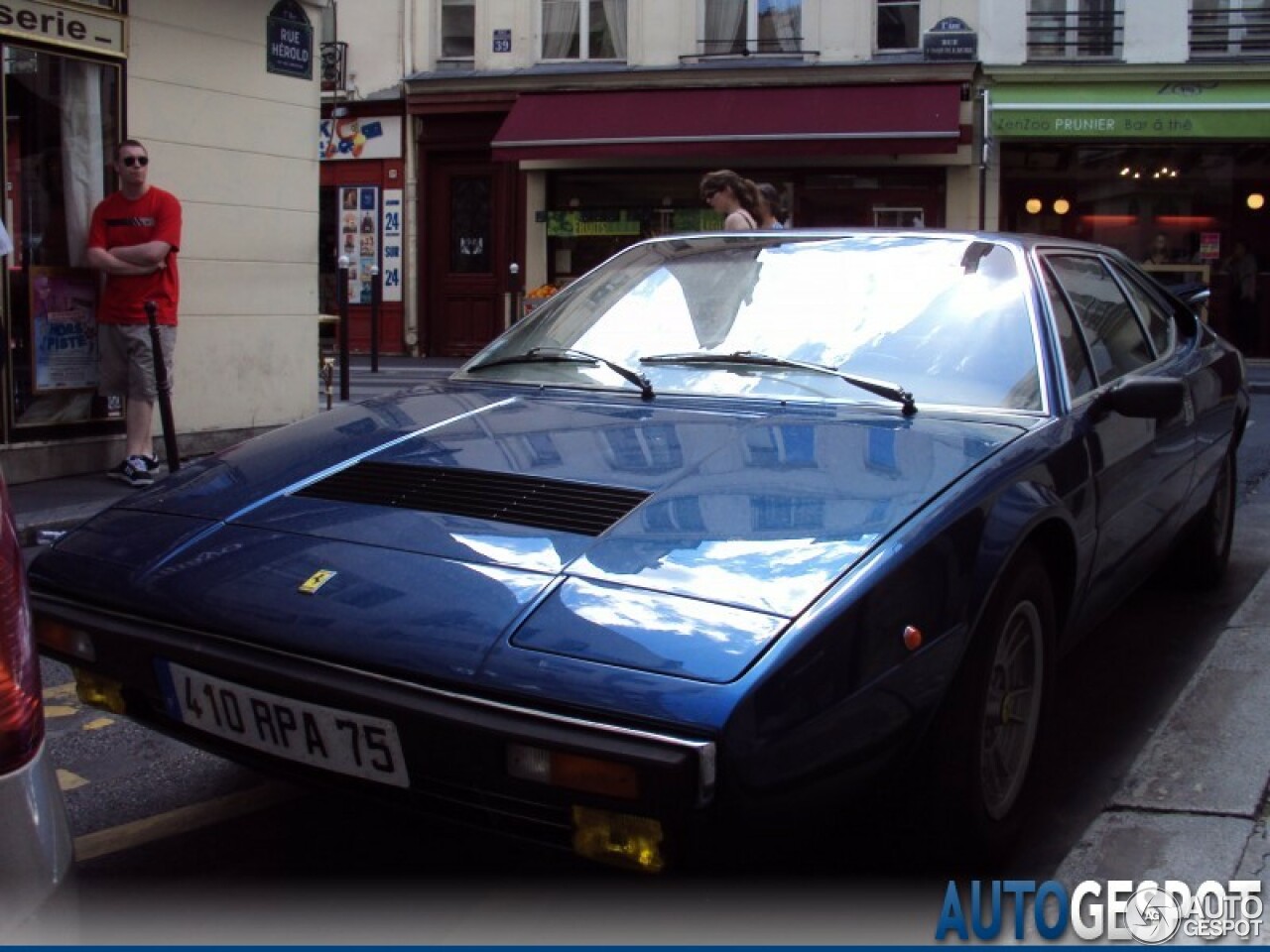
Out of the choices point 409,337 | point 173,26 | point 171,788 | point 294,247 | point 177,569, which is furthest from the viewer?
point 409,337

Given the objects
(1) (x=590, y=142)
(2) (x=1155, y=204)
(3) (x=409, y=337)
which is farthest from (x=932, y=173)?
(3) (x=409, y=337)

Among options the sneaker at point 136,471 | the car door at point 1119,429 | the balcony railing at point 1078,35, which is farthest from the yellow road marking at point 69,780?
the balcony railing at point 1078,35

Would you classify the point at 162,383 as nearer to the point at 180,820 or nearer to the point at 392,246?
the point at 180,820

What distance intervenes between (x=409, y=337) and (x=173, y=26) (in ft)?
39.4

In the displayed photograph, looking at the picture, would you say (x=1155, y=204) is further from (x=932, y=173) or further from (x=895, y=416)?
(x=895, y=416)

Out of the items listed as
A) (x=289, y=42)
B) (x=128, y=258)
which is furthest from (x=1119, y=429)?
(x=289, y=42)

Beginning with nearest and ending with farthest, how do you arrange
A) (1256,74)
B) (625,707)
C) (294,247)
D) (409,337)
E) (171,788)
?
(625,707) → (171,788) → (294,247) → (1256,74) → (409,337)

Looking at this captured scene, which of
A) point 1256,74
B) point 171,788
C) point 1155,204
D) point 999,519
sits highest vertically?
point 1256,74

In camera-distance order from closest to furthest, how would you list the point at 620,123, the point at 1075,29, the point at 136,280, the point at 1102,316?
1. the point at 1102,316
2. the point at 136,280
3. the point at 1075,29
4. the point at 620,123

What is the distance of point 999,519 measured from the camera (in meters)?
2.86

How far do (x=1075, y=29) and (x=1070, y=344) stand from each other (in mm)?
16012

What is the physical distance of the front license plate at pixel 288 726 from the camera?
2.45m

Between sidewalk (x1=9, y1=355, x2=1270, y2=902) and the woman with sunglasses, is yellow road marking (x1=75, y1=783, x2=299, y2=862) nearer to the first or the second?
sidewalk (x1=9, y1=355, x2=1270, y2=902)

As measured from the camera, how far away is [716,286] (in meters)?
4.02
